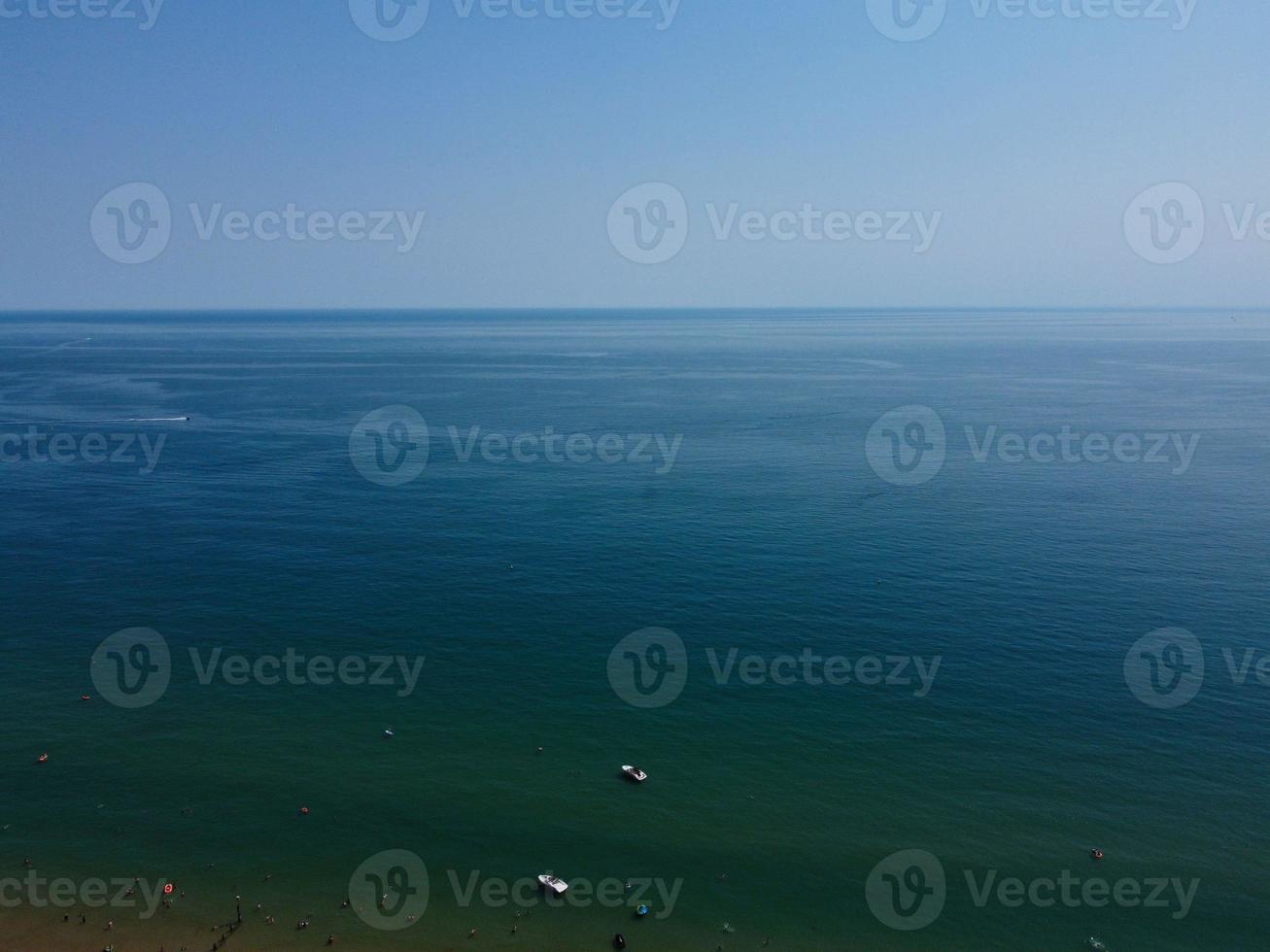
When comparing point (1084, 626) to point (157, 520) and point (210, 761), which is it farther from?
point (157, 520)

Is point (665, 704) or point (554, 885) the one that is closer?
point (554, 885)

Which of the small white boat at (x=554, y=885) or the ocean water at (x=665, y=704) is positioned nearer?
the small white boat at (x=554, y=885)

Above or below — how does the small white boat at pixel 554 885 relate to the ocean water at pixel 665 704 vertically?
below

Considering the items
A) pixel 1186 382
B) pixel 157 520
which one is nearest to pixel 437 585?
pixel 157 520

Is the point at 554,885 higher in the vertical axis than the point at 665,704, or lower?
lower
